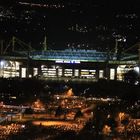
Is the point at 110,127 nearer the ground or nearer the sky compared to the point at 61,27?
nearer the ground

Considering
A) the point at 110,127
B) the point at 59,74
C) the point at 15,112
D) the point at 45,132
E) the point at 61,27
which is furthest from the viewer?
the point at 61,27

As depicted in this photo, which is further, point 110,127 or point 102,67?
point 102,67

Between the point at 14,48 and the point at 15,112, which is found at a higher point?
the point at 14,48

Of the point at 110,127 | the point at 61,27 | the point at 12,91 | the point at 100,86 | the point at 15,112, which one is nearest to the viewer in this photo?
the point at 110,127

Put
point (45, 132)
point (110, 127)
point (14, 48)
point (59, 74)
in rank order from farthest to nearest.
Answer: point (14, 48)
point (59, 74)
point (110, 127)
point (45, 132)

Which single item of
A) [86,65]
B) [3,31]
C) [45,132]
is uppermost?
[3,31]

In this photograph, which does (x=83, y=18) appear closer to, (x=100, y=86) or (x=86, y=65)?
(x=86, y=65)

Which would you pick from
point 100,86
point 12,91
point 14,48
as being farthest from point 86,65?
point 12,91

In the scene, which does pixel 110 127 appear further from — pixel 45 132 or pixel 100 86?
pixel 100 86

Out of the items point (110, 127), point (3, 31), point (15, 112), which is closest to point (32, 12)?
point (3, 31)
